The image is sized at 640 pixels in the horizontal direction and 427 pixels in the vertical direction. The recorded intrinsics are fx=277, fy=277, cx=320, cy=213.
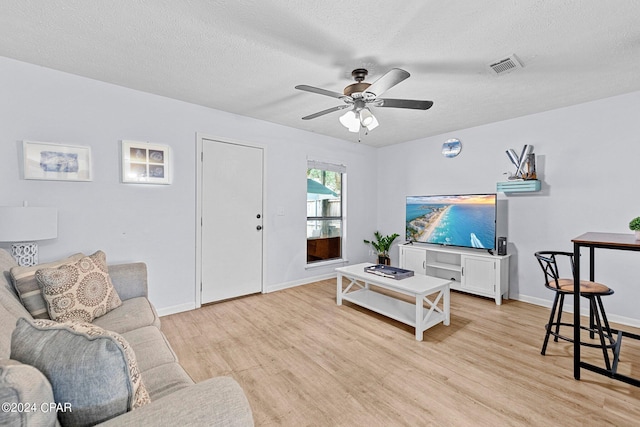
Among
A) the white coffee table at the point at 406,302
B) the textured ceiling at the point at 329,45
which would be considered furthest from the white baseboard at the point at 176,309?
the textured ceiling at the point at 329,45

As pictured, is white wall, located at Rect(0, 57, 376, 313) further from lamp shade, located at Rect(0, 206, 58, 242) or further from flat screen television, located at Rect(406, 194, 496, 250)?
flat screen television, located at Rect(406, 194, 496, 250)

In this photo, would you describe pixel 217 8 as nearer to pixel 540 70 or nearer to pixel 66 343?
pixel 66 343

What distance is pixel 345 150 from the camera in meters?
4.80

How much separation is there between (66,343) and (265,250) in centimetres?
306

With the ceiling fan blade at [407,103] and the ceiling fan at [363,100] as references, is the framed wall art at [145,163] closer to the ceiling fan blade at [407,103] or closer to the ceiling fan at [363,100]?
the ceiling fan at [363,100]

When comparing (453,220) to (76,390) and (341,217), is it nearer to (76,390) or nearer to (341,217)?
(341,217)

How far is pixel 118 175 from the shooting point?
2.75 meters

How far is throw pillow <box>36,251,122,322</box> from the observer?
63.9 inches

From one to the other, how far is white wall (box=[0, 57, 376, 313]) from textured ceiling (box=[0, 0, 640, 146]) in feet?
0.73

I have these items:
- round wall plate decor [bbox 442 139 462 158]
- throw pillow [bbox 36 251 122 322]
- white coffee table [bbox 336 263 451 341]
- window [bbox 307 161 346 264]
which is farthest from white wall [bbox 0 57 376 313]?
round wall plate decor [bbox 442 139 462 158]

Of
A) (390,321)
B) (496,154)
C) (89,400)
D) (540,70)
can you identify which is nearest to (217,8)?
(89,400)

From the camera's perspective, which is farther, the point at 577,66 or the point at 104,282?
the point at 577,66

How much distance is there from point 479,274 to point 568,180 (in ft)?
4.82

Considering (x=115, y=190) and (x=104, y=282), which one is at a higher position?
(x=115, y=190)
